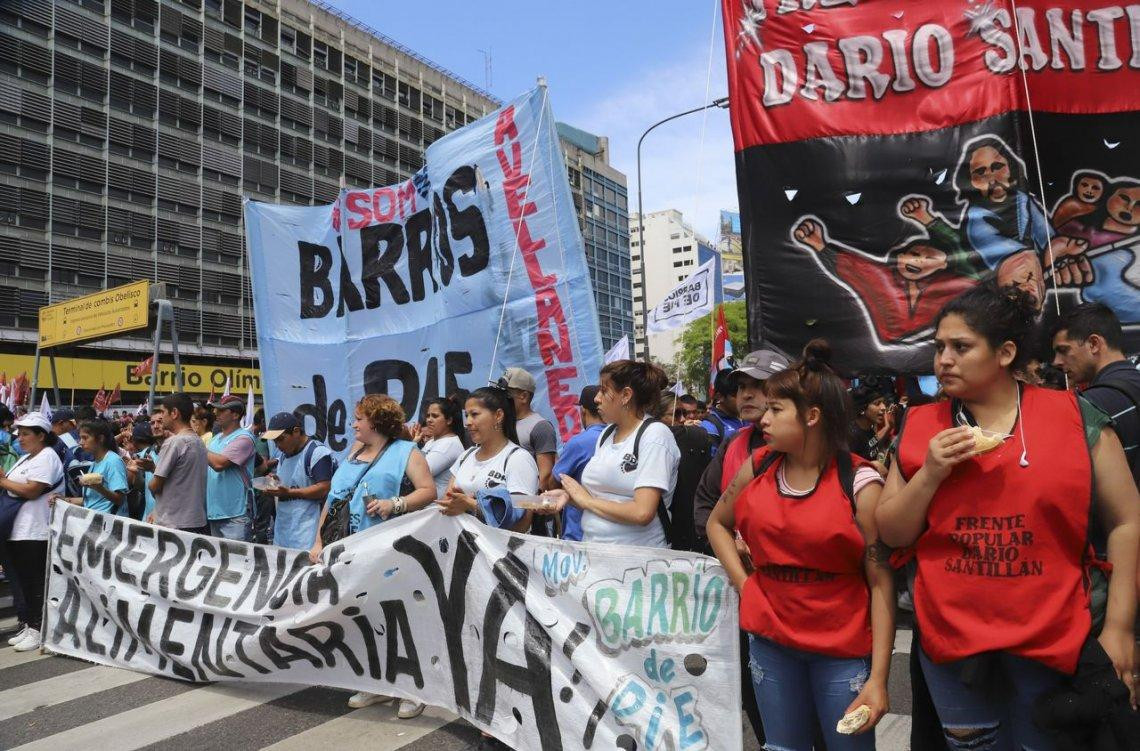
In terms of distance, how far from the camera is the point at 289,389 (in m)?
6.88

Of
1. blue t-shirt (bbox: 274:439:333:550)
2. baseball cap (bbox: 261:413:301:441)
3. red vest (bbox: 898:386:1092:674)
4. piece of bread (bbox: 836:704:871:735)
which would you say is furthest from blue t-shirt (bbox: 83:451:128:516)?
red vest (bbox: 898:386:1092:674)

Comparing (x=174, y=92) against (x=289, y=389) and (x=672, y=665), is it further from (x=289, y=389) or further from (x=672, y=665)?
(x=672, y=665)

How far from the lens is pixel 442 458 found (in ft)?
17.0

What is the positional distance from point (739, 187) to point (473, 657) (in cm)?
253

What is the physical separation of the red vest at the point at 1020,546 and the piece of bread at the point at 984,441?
0.26 ft

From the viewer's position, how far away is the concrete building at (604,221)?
72369mm

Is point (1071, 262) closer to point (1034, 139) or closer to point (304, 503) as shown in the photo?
point (1034, 139)

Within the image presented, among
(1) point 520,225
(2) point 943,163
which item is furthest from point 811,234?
(1) point 520,225

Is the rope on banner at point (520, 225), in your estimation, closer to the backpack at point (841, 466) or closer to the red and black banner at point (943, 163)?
the red and black banner at point (943, 163)

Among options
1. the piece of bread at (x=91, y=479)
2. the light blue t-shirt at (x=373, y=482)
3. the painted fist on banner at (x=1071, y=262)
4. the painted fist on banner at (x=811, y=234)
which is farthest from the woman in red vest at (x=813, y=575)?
the piece of bread at (x=91, y=479)

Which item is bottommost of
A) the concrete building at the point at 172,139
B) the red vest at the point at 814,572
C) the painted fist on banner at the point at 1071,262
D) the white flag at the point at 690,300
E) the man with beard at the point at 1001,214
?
the red vest at the point at 814,572

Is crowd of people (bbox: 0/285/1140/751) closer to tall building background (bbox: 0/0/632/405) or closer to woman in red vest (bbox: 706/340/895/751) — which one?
woman in red vest (bbox: 706/340/895/751)

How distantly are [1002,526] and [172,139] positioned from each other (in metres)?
44.1

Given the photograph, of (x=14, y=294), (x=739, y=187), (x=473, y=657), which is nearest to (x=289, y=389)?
(x=473, y=657)
